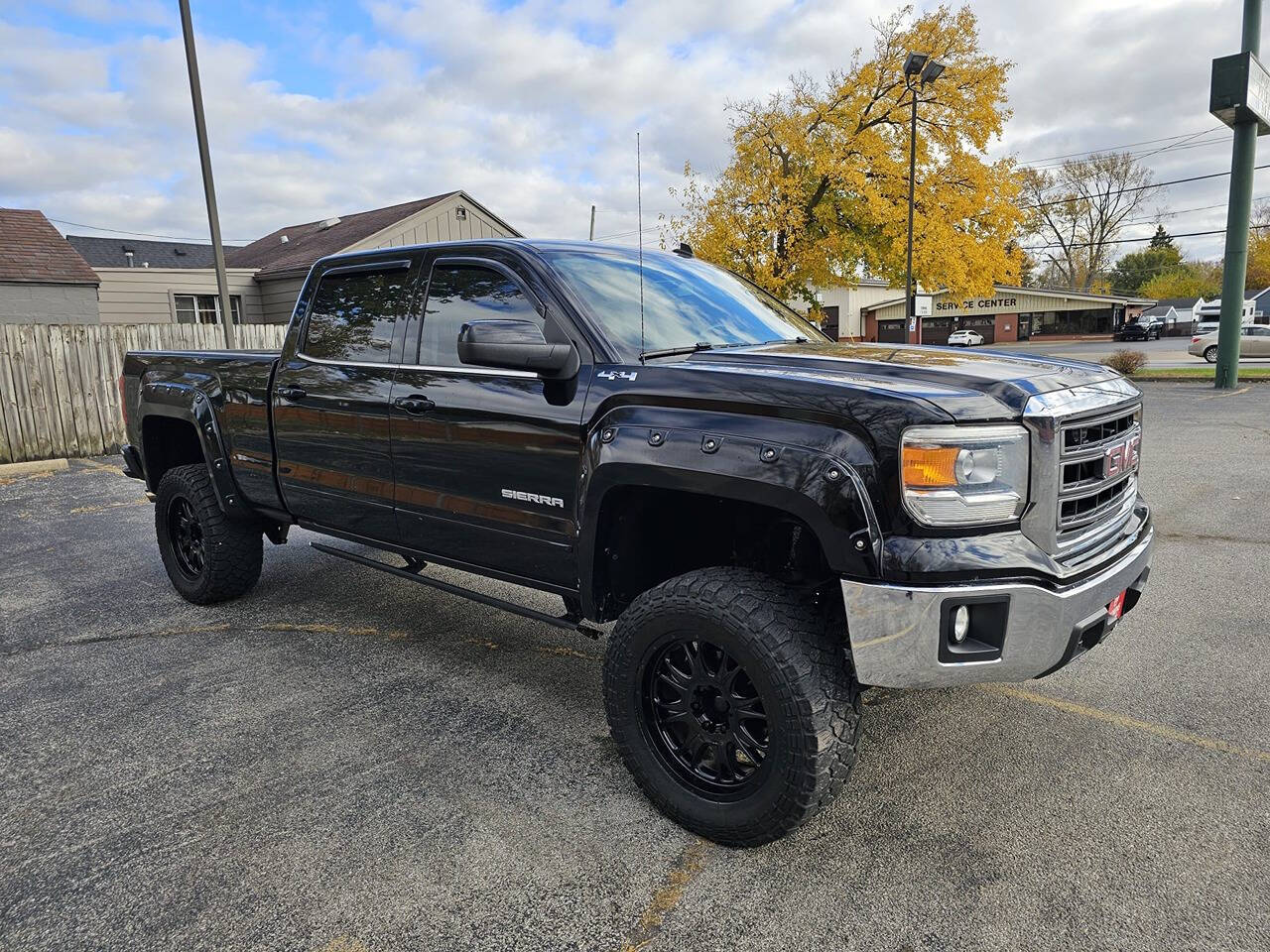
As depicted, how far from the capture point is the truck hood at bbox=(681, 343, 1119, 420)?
237cm

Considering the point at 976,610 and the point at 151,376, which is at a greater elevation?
the point at 151,376

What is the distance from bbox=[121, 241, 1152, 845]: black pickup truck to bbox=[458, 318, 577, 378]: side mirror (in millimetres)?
11

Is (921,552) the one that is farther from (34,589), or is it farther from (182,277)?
(182,277)

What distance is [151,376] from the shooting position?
5215 millimetres

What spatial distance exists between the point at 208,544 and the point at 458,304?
7.76 feet

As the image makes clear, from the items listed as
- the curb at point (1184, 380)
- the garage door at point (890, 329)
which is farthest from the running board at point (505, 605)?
the garage door at point (890, 329)

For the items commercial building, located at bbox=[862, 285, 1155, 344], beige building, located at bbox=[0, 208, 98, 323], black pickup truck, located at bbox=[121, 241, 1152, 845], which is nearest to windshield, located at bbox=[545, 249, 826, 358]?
black pickup truck, located at bbox=[121, 241, 1152, 845]

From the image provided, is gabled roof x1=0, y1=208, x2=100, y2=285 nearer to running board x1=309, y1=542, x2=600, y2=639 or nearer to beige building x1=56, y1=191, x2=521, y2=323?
beige building x1=56, y1=191, x2=521, y2=323

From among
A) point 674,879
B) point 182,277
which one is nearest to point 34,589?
point 674,879

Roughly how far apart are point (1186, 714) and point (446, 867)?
2940 millimetres

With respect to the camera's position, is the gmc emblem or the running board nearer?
the gmc emblem

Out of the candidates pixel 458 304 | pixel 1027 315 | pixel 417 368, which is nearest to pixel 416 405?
pixel 417 368

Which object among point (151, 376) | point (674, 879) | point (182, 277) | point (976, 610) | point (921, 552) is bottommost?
point (674, 879)

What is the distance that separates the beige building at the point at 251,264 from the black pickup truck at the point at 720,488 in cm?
1881
